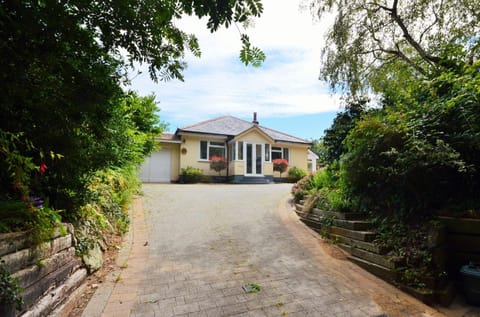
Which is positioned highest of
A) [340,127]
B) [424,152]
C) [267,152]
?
[267,152]

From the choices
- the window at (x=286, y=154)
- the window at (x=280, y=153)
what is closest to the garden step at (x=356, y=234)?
the window at (x=280, y=153)

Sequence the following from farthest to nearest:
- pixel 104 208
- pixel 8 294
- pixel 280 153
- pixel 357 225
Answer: pixel 280 153
pixel 104 208
pixel 357 225
pixel 8 294

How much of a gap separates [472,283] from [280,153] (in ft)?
49.8

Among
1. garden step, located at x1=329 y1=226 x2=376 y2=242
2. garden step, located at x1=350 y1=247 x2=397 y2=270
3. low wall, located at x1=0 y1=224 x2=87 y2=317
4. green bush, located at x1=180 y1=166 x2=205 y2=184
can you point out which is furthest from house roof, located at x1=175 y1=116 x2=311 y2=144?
low wall, located at x1=0 y1=224 x2=87 y2=317

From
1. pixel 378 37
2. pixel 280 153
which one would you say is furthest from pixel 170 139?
pixel 378 37

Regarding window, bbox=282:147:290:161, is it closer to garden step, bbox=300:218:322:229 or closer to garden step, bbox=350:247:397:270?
garden step, bbox=300:218:322:229

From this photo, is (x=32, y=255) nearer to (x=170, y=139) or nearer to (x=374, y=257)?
(x=374, y=257)

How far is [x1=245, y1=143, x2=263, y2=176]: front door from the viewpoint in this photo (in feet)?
52.7

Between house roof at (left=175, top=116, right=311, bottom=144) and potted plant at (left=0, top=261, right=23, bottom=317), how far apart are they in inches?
550

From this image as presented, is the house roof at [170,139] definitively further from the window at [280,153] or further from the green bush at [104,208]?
the green bush at [104,208]

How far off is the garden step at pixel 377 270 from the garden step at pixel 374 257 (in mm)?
45

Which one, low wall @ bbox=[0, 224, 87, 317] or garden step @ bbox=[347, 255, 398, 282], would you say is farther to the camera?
garden step @ bbox=[347, 255, 398, 282]

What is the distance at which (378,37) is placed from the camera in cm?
800

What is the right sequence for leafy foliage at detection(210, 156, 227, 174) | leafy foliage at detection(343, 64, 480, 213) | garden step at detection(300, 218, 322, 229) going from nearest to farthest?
leafy foliage at detection(343, 64, 480, 213), garden step at detection(300, 218, 322, 229), leafy foliage at detection(210, 156, 227, 174)
